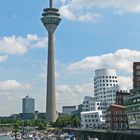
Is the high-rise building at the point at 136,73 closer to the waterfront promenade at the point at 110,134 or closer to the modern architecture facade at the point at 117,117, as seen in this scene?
the modern architecture facade at the point at 117,117

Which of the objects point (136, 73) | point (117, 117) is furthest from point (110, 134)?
point (136, 73)

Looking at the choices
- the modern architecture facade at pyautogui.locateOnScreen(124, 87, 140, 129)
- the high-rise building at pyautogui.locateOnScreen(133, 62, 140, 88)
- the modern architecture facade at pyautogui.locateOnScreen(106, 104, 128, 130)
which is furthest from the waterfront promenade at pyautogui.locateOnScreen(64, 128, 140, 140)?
the high-rise building at pyautogui.locateOnScreen(133, 62, 140, 88)

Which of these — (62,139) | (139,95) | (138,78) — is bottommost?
(62,139)

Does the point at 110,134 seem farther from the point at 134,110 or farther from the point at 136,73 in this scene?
the point at 136,73

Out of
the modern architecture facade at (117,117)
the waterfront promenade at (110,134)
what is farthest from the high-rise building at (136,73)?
the waterfront promenade at (110,134)

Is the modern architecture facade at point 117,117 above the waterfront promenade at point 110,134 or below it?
Result: above

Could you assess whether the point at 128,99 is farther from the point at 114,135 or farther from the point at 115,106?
the point at 115,106

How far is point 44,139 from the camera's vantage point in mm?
145125

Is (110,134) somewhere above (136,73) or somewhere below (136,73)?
below

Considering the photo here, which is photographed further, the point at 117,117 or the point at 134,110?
the point at 117,117

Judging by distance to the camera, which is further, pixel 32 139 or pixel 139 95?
pixel 32 139

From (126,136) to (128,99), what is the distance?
1041 inches

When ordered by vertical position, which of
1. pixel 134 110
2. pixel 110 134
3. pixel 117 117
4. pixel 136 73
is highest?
pixel 136 73

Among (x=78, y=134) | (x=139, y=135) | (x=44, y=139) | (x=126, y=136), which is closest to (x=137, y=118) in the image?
(x=126, y=136)
